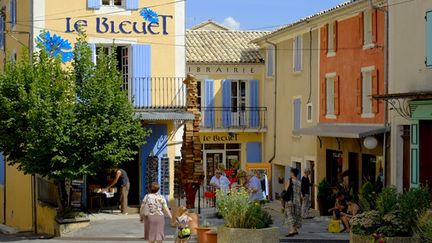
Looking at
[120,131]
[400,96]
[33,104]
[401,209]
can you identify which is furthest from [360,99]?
[401,209]

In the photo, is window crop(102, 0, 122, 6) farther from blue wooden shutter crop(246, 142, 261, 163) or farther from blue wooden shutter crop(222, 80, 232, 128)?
blue wooden shutter crop(246, 142, 261, 163)

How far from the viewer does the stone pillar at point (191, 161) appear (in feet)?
77.4

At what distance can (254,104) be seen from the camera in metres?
39.5

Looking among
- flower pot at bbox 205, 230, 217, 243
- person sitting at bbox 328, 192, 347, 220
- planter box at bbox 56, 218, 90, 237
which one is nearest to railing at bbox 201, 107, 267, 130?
planter box at bbox 56, 218, 90, 237

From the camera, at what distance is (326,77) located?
102 feet

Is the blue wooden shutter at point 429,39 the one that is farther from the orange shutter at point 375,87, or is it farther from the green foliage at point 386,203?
the green foliage at point 386,203

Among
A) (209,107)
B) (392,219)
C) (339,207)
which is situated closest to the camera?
(392,219)

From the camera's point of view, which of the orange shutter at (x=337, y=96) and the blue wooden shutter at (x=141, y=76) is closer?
the blue wooden shutter at (x=141, y=76)

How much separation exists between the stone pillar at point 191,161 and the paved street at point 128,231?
0.87m

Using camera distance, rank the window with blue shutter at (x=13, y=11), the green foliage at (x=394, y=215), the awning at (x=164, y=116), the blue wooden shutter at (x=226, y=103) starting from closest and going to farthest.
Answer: the green foliage at (x=394, y=215) < the awning at (x=164, y=116) < the window with blue shutter at (x=13, y=11) < the blue wooden shutter at (x=226, y=103)

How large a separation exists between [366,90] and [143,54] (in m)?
7.08

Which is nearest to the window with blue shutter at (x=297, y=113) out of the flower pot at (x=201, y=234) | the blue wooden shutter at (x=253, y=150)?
the blue wooden shutter at (x=253, y=150)

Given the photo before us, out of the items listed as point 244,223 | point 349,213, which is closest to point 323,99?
point 349,213

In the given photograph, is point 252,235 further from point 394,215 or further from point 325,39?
point 325,39
